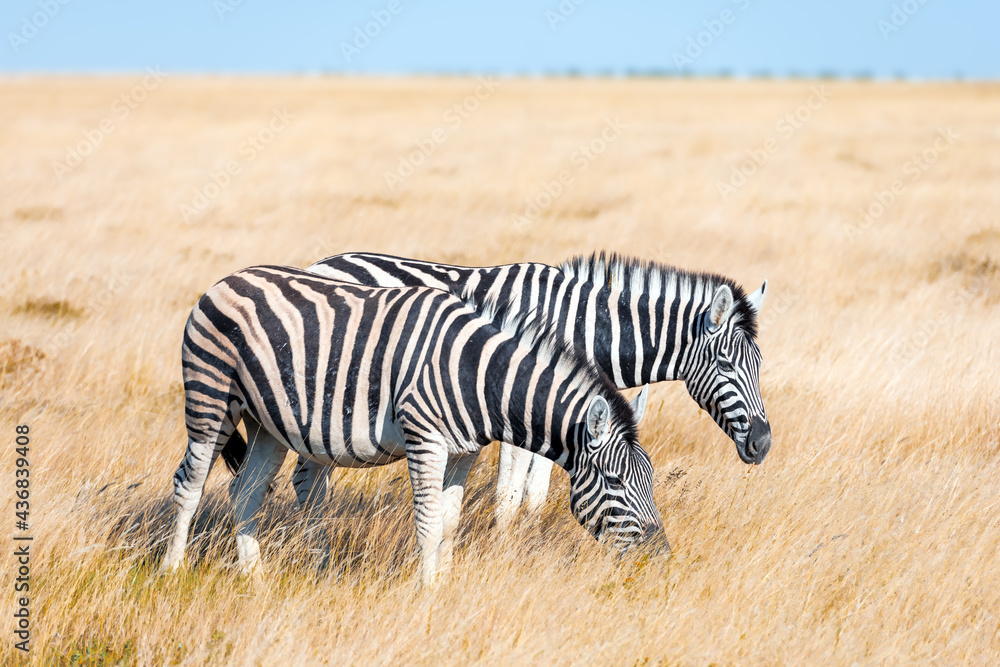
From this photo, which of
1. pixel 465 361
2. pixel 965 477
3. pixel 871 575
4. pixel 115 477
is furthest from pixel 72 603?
pixel 965 477

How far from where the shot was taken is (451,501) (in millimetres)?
4434

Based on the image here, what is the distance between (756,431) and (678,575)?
3.34ft

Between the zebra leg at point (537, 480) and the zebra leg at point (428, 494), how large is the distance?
3.74ft

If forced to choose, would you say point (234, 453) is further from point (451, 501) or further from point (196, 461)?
point (451, 501)

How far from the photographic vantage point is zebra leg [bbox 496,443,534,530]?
5.05 metres

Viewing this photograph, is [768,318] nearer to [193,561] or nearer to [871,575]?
[871,575]

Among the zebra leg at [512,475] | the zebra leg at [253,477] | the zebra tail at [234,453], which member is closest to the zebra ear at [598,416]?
the zebra leg at [512,475]

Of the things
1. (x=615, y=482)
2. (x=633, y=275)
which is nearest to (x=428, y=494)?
(x=615, y=482)

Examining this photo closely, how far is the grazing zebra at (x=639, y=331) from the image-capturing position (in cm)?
485

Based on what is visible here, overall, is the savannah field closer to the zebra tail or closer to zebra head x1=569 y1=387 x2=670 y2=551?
zebra head x1=569 y1=387 x2=670 y2=551

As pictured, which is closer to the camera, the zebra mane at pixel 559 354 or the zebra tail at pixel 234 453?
the zebra mane at pixel 559 354

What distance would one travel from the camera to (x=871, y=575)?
4.43 m

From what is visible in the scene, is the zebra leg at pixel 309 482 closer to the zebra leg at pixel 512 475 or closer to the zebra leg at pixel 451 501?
the zebra leg at pixel 451 501

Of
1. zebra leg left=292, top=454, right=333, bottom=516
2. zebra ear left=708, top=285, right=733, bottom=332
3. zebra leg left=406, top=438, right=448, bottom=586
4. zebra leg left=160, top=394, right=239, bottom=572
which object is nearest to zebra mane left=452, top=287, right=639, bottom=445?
zebra leg left=406, top=438, right=448, bottom=586
